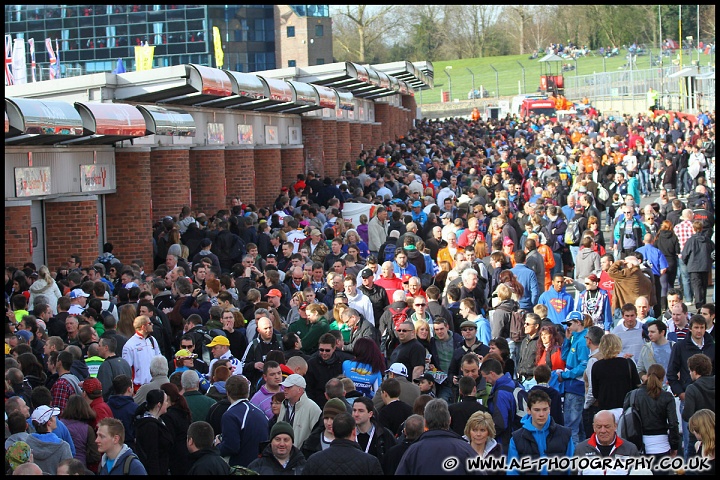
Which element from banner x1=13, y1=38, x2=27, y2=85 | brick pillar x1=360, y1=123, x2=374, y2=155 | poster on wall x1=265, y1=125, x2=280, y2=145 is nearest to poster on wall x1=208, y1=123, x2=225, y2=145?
poster on wall x1=265, y1=125, x2=280, y2=145

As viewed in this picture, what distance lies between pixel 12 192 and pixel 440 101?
76.0m

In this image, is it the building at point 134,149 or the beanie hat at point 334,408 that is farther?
the building at point 134,149

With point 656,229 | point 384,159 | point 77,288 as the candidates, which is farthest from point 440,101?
point 77,288

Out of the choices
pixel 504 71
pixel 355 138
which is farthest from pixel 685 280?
pixel 504 71

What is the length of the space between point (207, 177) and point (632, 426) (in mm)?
15540

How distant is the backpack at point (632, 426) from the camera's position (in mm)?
8703

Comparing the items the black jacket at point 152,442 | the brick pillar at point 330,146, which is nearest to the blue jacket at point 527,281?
the black jacket at point 152,442

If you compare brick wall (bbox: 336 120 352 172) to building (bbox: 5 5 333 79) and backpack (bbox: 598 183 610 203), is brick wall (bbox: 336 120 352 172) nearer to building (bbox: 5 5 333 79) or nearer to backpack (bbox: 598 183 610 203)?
backpack (bbox: 598 183 610 203)

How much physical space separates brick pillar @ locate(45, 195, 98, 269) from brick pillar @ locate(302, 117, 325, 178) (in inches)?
529

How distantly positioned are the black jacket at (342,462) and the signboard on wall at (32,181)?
30.7 feet

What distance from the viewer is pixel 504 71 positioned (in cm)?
9931

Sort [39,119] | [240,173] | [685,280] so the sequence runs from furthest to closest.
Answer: [240,173], [685,280], [39,119]

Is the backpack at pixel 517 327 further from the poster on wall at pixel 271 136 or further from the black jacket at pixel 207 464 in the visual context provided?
the poster on wall at pixel 271 136

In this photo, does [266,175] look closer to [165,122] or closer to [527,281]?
[165,122]
